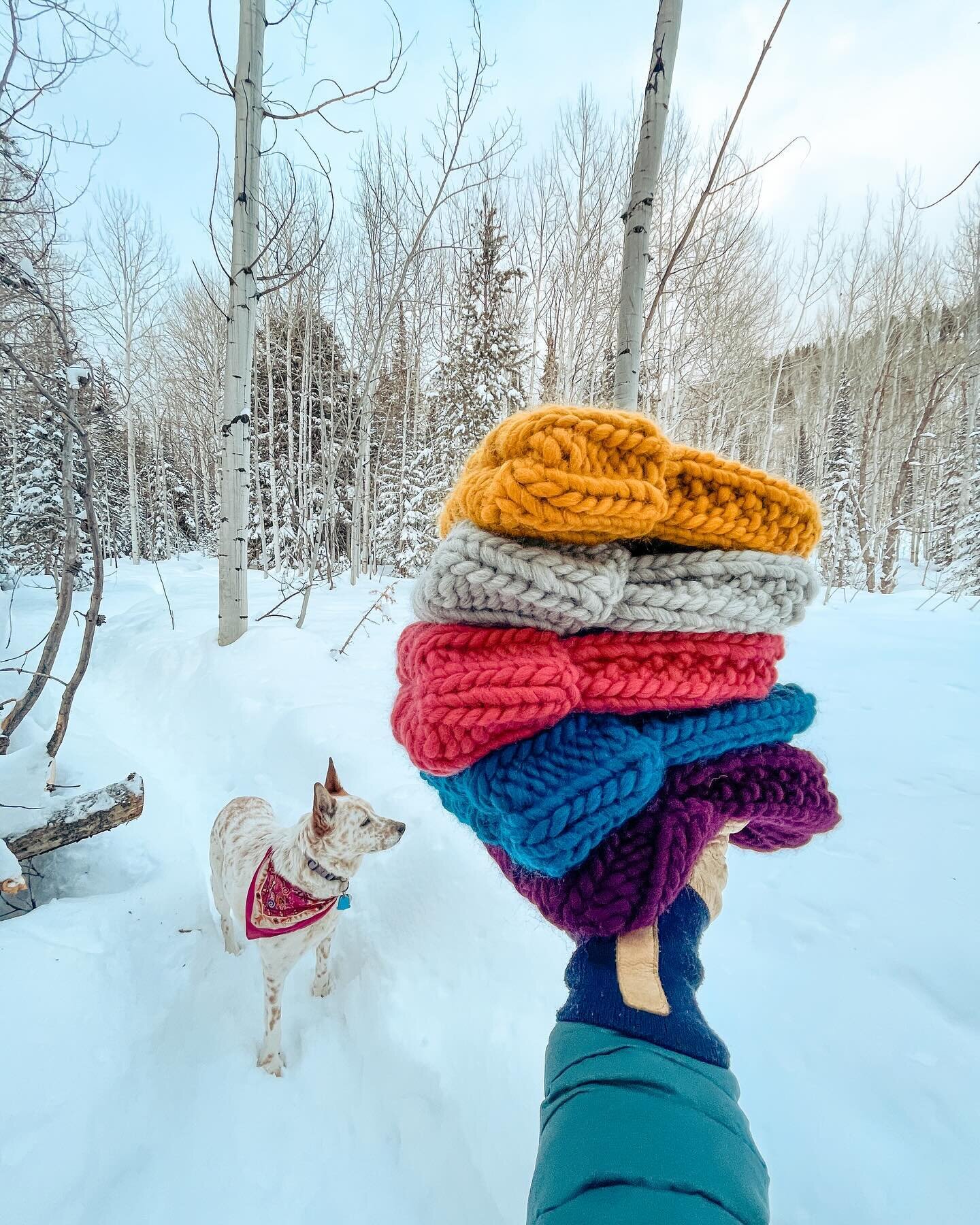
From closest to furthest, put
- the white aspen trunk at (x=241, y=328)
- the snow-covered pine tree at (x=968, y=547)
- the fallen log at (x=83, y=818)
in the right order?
the fallen log at (x=83, y=818)
the white aspen trunk at (x=241, y=328)
the snow-covered pine tree at (x=968, y=547)

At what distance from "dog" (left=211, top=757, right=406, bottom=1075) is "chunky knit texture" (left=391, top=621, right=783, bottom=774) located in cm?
99

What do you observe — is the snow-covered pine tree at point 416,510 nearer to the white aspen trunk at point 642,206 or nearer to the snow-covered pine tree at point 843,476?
the snow-covered pine tree at point 843,476

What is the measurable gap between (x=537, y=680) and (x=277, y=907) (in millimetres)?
1483

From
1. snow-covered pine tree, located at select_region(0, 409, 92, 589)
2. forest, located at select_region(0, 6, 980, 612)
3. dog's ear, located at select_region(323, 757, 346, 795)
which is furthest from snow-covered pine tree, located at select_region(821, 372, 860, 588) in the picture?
snow-covered pine tree, located at select_region(0, 409, 92, 589)

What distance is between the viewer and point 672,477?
748 millimetres

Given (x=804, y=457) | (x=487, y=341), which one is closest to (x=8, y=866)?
(x=487, y=341)

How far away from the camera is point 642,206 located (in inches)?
74.1

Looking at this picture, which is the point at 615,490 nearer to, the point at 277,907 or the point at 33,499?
the point at 277,907

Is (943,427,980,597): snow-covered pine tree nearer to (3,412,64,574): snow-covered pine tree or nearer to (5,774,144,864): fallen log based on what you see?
(5,774,144,864): fallen log

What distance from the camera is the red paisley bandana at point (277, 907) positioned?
158cm

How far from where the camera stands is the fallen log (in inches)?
84.1

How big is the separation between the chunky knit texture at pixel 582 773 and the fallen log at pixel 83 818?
2429 millimetres

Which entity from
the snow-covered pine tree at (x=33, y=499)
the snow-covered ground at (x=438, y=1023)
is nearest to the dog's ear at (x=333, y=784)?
the snow-covered ground at (x=438, y=1023)

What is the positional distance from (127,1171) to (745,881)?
6.90 feet
